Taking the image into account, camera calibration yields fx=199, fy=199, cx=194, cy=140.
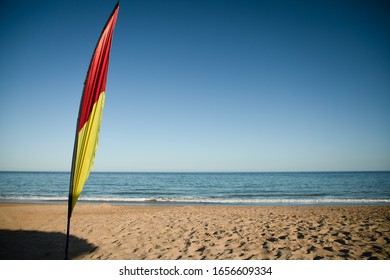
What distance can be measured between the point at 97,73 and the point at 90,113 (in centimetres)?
45

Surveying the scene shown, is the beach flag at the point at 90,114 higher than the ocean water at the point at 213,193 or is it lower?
higher

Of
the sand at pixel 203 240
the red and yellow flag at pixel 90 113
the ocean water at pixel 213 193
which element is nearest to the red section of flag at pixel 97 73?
Answer: the red and yellow flag at pixel 90 113

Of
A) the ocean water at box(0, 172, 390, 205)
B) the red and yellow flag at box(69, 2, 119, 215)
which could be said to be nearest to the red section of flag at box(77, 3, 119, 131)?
the red and yellow flag at box(69, 2, 119, 215)

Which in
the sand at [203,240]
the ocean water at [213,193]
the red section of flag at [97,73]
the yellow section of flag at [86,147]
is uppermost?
the red section of flag at [97,73]

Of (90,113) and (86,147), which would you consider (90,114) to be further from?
(86,147)

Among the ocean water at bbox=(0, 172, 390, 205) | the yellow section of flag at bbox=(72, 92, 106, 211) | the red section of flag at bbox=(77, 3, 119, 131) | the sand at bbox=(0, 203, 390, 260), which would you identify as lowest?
the ocean water at bbox=(0, 172, 390, 205)

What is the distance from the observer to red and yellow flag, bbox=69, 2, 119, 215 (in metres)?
1.99

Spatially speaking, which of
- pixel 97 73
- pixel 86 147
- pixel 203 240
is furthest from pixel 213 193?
pixel 97 73

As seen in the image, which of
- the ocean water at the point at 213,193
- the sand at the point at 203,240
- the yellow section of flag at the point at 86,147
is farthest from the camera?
the ocean water at the point at 213,193

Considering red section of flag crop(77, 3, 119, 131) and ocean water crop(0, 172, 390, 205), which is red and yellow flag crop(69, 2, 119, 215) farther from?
ocean water crop(0, 172, 390, 205)

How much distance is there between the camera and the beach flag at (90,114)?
1.99 meters

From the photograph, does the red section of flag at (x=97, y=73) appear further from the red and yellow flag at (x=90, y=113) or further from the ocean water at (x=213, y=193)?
the ocean water at (x=213, y=193)

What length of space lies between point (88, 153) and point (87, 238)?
536 centimetres
